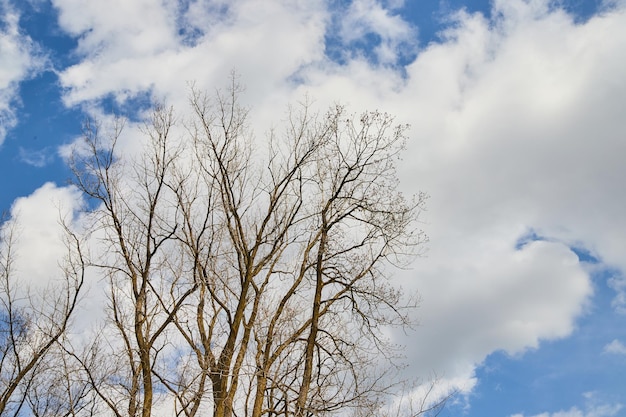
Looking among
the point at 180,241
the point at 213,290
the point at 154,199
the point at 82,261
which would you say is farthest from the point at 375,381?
the point at 82,261

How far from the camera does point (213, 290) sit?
12.4m

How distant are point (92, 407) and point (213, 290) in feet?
26.9

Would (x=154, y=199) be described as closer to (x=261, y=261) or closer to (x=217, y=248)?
(x=217, y=248)

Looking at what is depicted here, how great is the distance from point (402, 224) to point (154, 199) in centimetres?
503

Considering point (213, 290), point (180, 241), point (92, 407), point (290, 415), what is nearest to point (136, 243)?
point (180, 241)

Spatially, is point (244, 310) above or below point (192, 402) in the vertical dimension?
above

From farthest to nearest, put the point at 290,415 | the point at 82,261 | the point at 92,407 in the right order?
the point at 92,407
the point at 82,261
the point at 290,415

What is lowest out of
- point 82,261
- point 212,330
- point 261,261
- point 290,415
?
point 290,415

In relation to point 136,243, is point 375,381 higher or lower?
lower

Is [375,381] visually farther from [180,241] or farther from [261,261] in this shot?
[180,241]

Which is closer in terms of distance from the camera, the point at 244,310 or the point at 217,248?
the point at 244,310

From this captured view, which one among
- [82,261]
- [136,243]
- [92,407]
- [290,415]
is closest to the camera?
[290,415]

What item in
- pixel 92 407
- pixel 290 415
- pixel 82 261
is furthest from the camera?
pixel 92 407

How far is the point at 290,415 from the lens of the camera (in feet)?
36.7
